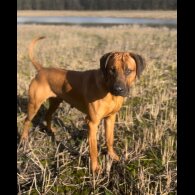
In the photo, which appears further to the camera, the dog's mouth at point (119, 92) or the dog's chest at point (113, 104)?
the dog's chest at point (113, 104)

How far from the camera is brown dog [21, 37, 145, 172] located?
4.53 m

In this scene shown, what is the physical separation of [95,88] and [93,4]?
181ft

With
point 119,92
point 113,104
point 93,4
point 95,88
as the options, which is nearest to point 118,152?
point 113,104

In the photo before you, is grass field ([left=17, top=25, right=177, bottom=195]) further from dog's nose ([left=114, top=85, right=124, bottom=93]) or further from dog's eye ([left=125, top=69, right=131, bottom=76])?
dog's eye ([left=125, top=69, right=131, bottom=76])

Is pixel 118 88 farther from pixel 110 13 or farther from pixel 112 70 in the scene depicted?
pixel 110 13

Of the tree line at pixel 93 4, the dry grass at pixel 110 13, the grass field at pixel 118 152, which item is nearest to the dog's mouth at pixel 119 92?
the grass field at pixel 118 152

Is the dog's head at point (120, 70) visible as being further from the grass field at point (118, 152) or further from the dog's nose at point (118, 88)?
the grass field at point (118, 152)

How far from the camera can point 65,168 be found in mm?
4789

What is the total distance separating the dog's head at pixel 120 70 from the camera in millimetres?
4352

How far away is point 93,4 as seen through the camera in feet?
190
